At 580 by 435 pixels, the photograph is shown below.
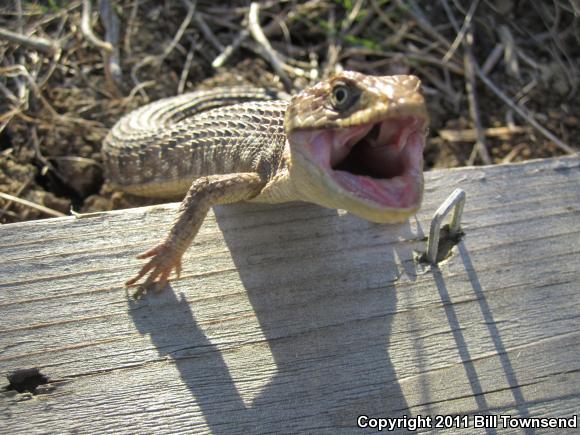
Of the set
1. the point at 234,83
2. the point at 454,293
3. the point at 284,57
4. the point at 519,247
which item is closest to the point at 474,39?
the point at 284,57

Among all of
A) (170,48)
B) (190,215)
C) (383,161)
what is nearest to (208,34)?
(170,48)

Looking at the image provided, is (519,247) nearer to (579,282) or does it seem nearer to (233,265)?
(579,282)

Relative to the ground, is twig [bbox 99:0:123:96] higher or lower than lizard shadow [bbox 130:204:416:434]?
higher

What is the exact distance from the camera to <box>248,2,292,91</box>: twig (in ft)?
13.6

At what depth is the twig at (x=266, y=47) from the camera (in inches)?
163

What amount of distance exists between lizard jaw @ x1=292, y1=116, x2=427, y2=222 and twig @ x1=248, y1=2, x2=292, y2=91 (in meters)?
2.23

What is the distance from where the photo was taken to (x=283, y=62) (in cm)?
421

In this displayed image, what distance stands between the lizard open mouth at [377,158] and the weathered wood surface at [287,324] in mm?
384

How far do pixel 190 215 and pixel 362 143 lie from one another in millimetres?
726

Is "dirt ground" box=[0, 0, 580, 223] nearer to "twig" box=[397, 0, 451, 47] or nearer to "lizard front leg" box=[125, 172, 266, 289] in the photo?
"twig" box=[397, 0, 451, 47]

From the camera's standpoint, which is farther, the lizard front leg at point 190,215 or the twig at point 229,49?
the twig at point 229,49

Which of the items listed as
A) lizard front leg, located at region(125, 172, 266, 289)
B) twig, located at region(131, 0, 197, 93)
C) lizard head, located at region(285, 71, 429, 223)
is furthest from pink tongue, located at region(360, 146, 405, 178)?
twig, located at region(131, 0, 197, 93)

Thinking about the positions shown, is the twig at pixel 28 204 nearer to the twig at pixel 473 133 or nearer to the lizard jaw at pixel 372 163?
the lizard jaw at pixel 372 163

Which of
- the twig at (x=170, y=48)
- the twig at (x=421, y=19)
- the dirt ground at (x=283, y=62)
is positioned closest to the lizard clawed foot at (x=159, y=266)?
the dirt ground at (x=283, y=62)
